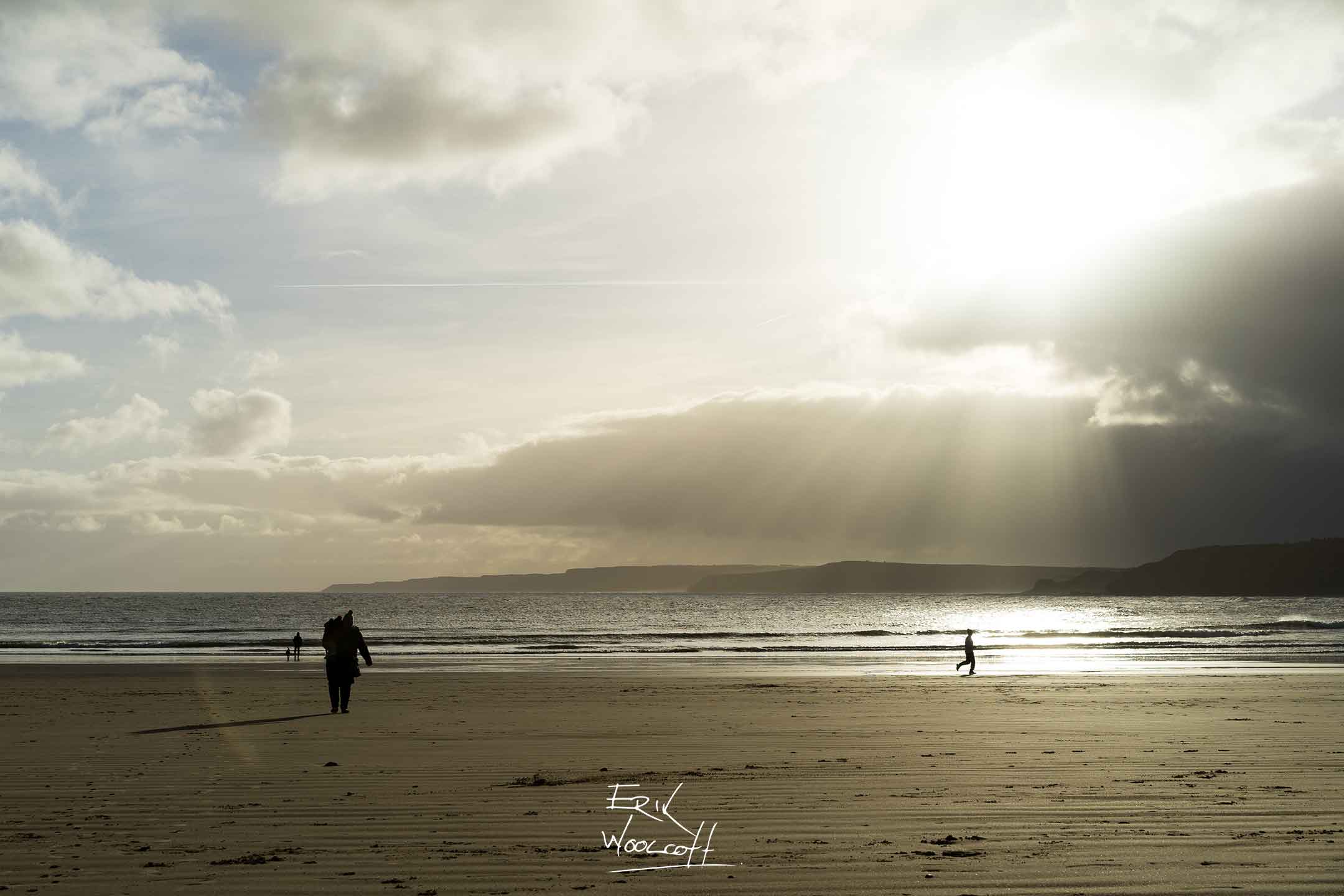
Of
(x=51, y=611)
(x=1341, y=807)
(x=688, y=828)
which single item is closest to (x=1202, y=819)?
(x=1341, y=807)

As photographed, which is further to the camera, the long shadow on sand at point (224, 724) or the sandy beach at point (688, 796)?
the long shadow on sand at point (224, 724)

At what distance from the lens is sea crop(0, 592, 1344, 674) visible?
39.0m

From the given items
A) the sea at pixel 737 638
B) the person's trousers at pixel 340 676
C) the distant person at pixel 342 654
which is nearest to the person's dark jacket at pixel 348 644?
the distant person at pixel 342 654

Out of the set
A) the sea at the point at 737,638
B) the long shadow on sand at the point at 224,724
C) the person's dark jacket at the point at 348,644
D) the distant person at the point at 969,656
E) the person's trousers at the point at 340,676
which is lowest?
the sea at the point at 737,638

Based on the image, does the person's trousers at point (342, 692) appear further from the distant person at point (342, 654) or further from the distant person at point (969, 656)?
the distant person at point (969, 656)

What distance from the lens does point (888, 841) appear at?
822 cm

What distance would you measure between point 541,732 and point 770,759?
482 cm

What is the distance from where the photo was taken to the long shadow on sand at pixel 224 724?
16516 millimetres

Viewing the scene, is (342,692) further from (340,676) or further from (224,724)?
(224,724)

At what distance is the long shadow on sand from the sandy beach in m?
0.12

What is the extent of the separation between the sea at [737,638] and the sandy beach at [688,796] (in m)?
15.4

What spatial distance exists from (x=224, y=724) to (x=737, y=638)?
4953 centimetres

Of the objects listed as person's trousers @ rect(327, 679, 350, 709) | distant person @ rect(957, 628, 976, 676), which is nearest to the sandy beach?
person's trousers @ rect(327, 679, 350, 709)

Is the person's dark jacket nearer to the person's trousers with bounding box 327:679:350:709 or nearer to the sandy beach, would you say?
the person's trousers with bounding box 327:679:350:709
